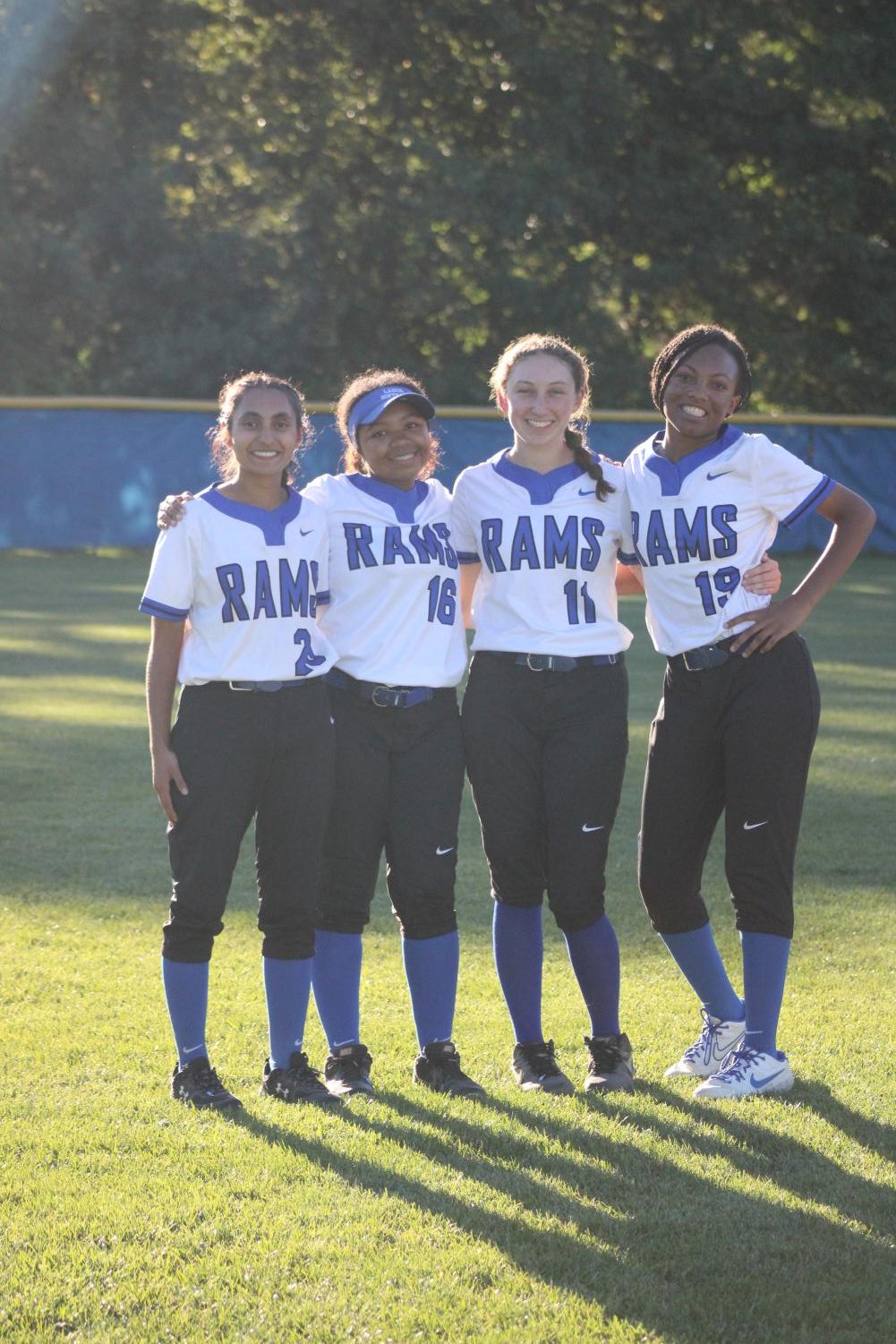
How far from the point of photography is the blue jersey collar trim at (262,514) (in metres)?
3.59

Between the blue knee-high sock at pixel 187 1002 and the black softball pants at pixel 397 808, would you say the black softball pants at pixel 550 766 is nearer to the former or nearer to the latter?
the black softball pants at pixel 397 808

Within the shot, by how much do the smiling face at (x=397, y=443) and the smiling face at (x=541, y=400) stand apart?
0.24 metres

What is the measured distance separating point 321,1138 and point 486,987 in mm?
1263

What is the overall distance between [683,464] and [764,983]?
4.11ft

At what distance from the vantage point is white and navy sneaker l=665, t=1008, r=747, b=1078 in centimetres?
382

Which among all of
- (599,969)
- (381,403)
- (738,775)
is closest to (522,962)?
(599,969)

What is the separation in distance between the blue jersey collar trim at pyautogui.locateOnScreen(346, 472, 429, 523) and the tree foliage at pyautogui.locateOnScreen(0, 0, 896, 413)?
789 inches

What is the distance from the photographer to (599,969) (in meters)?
3.77

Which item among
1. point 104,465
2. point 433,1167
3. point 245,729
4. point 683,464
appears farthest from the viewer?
point 104,465

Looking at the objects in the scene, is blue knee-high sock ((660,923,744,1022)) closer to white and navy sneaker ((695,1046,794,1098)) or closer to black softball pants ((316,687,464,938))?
white and navy sneaker ((695,1046,794,1098))

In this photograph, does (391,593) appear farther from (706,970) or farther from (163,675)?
(706,970)

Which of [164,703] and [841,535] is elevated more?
[841,535]

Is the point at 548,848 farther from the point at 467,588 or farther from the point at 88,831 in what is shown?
the point at 88,831

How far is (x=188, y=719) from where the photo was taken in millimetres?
3537
